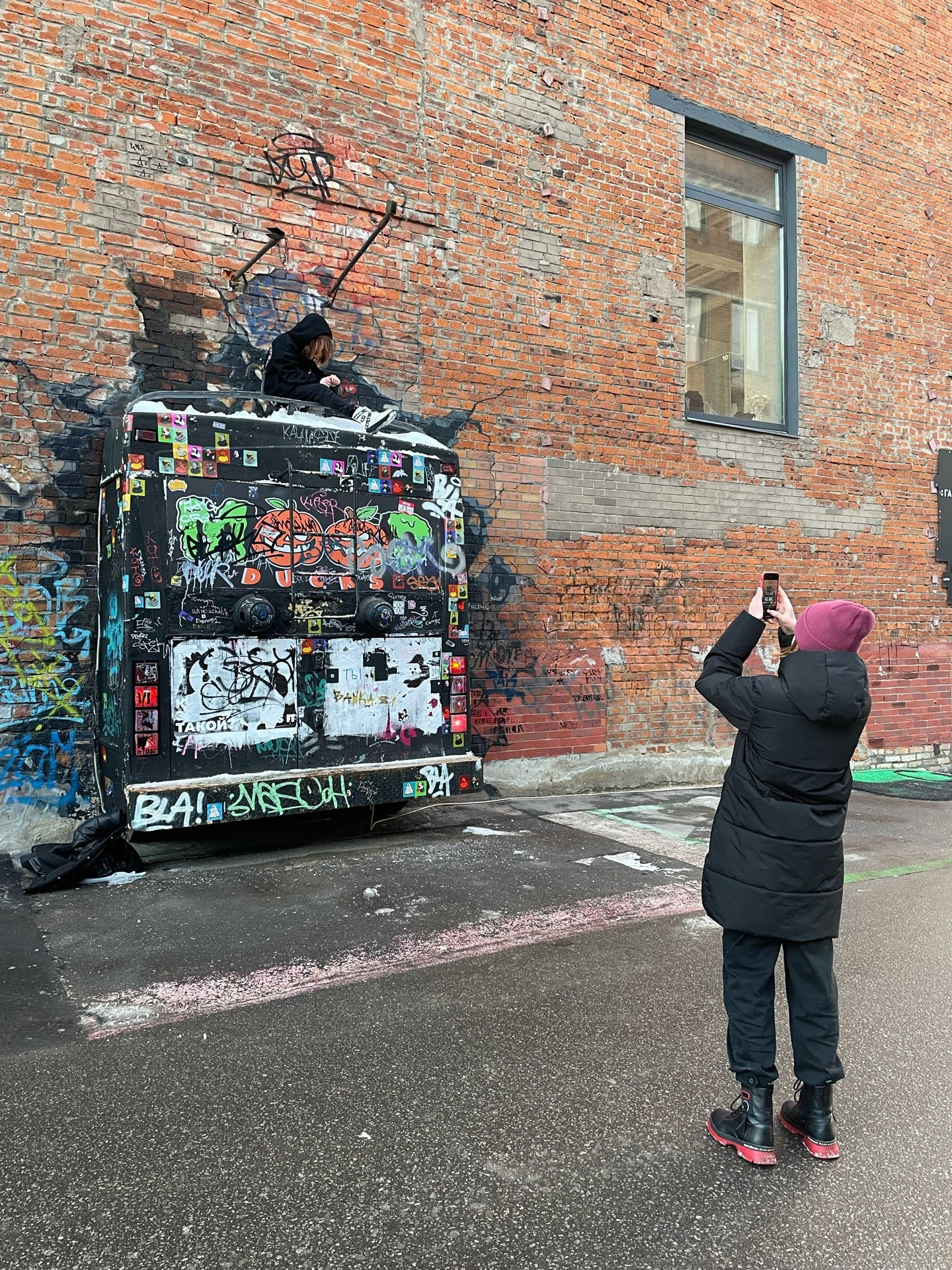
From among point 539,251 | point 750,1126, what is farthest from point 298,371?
point 750,1126

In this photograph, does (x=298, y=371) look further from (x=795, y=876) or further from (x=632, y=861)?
(x=795, y=876)

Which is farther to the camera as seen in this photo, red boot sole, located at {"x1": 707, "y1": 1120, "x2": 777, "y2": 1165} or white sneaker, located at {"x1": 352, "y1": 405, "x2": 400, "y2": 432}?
white sneaker, located at {"x1": 352, "y1": 405, "x2": 400, "y2": 432}

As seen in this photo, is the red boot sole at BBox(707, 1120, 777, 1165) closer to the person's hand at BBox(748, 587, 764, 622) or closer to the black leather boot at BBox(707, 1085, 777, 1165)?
the black leather boot at BBox(707, 1085, 777, 1165)

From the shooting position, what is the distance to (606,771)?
8.38m

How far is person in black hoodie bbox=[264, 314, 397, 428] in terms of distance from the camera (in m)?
6.12

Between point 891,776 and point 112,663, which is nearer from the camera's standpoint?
point 112,663

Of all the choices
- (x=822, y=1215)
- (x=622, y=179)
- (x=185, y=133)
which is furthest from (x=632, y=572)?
(x=822, y=1215)

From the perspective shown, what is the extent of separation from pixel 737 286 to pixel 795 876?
28.4 ft

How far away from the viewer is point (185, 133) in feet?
21.4

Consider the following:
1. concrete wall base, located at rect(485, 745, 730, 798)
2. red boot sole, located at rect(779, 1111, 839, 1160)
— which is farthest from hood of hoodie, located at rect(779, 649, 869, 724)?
concrete wall base, located at rect(485, 745, 730, 798)

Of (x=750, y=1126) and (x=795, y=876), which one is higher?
(x=795, y=876)

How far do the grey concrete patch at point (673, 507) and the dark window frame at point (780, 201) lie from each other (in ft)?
2.44

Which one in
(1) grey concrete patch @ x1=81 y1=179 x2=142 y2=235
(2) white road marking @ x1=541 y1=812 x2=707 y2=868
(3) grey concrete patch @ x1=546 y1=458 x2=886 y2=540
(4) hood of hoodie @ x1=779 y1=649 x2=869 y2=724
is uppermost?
(1) grey concrete patch @ x1=81 y1=179 x2=142 y2=235

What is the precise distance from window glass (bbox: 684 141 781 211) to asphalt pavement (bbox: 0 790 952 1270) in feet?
24.8
